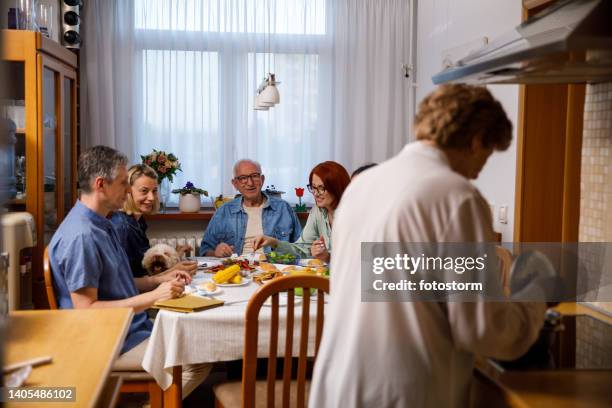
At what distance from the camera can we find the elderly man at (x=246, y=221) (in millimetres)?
3643

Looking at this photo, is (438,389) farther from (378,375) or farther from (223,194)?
(223,194)

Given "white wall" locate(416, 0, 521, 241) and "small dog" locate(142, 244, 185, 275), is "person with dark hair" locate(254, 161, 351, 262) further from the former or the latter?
"white wall" locate(416, 0, 521, 241)

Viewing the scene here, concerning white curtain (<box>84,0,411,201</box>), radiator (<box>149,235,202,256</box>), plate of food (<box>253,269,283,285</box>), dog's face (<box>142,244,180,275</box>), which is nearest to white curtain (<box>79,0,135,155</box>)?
white curtain (<box>84,0,411,201</box>)

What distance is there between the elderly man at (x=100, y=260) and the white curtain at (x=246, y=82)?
2.27 meters

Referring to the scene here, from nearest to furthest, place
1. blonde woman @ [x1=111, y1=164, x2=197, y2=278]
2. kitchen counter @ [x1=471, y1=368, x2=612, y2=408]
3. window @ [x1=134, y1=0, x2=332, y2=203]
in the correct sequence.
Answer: kitchen counter @ [x1=471, y1=368, x2=612, y2=408], blonde woman @ [x1=111, y1=164, x2=197, y2=278], window @ [x1=134, y1=0, x2=332, y2=203]

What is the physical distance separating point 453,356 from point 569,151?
3.15 ft

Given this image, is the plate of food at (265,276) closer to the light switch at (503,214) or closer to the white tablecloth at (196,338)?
the white tablecloth at (196,338)

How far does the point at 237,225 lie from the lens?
144 inches

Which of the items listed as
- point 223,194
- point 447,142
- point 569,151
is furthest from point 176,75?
point 447,142

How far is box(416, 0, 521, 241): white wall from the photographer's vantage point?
9.82 ft

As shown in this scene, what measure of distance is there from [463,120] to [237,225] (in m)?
2.63

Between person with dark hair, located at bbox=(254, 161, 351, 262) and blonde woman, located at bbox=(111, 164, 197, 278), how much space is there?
1.93 feet

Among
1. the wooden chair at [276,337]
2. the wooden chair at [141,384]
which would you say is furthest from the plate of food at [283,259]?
the wooden chair at [276,337]

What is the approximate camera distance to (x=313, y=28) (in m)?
4.65
